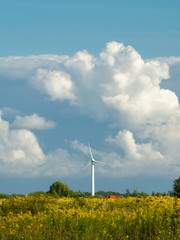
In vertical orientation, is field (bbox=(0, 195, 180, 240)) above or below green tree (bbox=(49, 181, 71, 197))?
below

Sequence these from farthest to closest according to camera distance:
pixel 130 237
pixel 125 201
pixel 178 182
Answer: pixel 178 182 < pixel 125 201 < pixel 130 237

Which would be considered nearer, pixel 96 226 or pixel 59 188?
pixel 96 226

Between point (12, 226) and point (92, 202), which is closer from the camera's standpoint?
point (12, 226)

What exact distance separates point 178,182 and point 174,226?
143ft

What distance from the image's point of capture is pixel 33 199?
53.7ft

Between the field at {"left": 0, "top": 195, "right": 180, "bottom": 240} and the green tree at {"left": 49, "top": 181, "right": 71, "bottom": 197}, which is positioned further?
the green tree at {"left": 49, "top": 181, "right": 71, "bottom": 197}

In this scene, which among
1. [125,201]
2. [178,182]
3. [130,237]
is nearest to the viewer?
[130,237]

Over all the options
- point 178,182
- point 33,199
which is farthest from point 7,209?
point 178,182

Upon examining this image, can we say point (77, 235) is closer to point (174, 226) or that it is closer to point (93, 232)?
point (93, 232)

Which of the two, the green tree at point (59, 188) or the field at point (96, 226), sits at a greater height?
the green tree at point (59, 188)

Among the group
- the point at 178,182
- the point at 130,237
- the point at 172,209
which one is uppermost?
Result: the point at 178,182

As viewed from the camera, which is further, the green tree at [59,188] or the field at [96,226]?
the green tree at [59,188]

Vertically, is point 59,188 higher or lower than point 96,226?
higher

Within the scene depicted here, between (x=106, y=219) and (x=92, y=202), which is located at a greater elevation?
(x=92, y=202)
